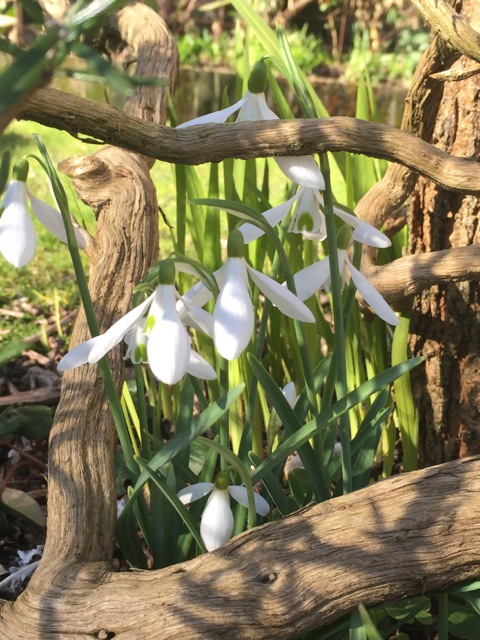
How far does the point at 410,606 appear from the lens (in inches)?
50.8

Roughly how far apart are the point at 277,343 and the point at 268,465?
788 millimetres

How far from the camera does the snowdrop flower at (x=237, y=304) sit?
909mm

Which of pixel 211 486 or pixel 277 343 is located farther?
pixel 277 343

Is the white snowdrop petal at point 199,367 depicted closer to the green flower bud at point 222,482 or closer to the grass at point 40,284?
the green flower bud at point 222,482

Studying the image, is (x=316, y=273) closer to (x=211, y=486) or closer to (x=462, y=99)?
(x=211, y=486)

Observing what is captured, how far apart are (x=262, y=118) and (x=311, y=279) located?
0.85ft

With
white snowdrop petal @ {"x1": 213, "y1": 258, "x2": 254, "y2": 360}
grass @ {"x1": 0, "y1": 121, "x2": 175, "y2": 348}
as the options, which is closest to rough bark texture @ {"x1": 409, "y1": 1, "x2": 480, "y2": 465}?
white snowdrop petal @ {"x1": 213, "y1": 258, "x2": 254, "y2": 360}

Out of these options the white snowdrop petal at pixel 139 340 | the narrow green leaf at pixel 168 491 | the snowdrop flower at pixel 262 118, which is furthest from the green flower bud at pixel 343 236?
the narrow green leaf at pixel 168 491

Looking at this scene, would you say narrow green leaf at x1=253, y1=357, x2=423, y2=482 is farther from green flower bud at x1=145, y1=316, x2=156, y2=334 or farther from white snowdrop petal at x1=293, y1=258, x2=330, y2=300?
green flower bud at x1=145, y1=316, x2=156, y2=334

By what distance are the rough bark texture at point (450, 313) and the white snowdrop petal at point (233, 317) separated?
865 mm

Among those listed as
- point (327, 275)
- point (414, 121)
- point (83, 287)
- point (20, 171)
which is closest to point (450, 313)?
point (414, 121)

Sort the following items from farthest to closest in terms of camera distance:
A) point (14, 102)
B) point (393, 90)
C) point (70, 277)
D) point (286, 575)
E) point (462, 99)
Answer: point (393, 90) < point (70, 277) < point (462, 99) < point (286, 575) < point (14, 102)

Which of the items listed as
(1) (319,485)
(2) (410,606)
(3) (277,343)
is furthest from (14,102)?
(3) (277,343)

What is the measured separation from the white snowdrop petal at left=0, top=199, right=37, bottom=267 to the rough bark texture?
0.99 m
